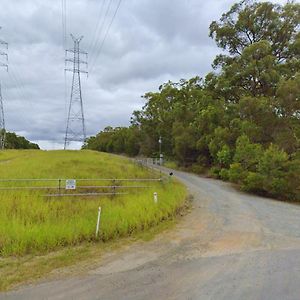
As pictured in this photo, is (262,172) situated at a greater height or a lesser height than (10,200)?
greater

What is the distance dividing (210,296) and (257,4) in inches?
1118

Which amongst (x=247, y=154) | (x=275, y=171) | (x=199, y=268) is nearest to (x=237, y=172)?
(x=247, y=154)

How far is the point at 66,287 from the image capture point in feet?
17.1

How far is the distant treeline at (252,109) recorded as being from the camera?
18.8 m

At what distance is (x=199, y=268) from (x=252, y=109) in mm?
18534

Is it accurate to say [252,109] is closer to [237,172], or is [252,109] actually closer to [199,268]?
[237,172]

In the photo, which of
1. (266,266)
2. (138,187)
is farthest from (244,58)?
(266,266)

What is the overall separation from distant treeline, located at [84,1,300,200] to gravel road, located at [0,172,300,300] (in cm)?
853

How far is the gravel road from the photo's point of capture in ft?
16.3

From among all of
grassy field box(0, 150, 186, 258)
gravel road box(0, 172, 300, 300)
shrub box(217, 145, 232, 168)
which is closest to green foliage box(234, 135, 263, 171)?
shrub box(217, 145, 232, 168)

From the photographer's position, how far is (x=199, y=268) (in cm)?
617

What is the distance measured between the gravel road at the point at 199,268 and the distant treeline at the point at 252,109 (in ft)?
28.0

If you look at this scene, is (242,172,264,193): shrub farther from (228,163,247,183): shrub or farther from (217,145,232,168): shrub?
(217,145,232,168): shrub

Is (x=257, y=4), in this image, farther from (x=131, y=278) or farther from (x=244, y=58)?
(x=131, y=278)
